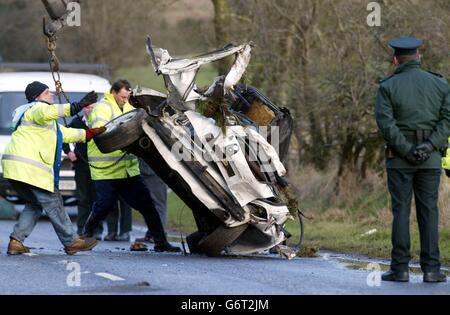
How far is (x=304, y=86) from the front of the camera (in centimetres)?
1928

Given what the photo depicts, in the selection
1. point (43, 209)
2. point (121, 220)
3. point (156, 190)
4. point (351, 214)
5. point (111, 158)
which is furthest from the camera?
point (351, 214)

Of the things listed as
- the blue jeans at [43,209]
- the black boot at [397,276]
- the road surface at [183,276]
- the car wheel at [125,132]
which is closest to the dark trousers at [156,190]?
the road surface at [183,276]

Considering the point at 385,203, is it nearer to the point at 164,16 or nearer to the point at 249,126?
the point at 249,126

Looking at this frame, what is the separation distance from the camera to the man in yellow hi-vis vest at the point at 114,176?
1398cm

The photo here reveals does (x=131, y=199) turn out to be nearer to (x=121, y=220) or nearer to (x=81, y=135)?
(x=81, y=135)

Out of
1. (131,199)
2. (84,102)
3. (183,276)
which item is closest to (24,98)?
(131,199)

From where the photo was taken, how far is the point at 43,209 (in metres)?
12.7

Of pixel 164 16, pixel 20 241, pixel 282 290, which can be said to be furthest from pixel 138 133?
pixel 164 16

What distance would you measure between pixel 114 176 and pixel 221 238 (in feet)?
9.23

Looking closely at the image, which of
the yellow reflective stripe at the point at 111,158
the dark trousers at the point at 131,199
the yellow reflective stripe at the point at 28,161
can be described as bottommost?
the dark trousers at the point at 131,199

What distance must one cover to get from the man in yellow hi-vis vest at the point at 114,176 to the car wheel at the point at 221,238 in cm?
175

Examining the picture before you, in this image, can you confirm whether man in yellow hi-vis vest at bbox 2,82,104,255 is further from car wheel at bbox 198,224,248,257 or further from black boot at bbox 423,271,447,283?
black boot at bbox 423,271,447,283

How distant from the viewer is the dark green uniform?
32.6 ft

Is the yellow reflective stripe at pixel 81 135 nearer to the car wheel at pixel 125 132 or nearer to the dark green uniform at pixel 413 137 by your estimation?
the car wheel at pixel 125 132
